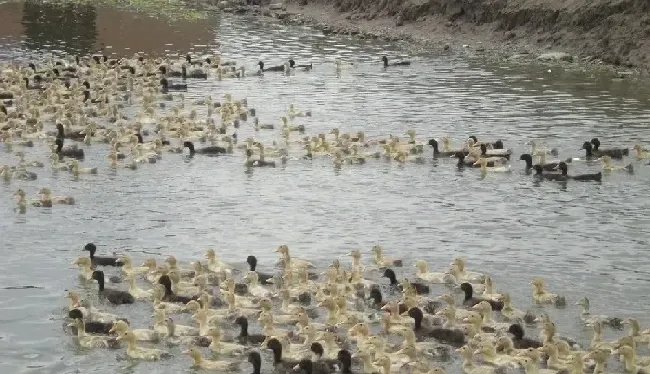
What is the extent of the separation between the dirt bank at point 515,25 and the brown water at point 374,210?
4.85 meters

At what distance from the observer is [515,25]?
4959 centimetres

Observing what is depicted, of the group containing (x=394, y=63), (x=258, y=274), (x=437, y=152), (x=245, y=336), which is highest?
(x=394, y=63)

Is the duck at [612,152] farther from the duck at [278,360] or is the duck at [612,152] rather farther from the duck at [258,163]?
the duck at [278,360]

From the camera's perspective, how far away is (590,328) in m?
17.6

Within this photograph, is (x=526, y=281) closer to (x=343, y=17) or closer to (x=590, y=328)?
(x=590, y=328)

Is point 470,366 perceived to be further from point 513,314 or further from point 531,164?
point 531,164

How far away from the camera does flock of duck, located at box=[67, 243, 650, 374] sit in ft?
53.2

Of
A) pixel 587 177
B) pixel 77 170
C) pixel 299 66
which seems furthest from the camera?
pixel 299 66

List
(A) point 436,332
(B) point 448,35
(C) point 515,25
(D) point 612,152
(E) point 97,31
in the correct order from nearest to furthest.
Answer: (A) point 436,332 < (D) point 612,152 < (C) point 515,25 < (B) point 448,35 < (E) point 97,31

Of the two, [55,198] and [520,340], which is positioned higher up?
[55,198]

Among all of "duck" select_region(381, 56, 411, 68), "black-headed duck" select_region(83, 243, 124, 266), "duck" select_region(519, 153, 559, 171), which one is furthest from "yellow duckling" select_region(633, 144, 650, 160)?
"duck" select_region(381, 56, 411, 68)

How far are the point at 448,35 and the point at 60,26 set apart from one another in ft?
66.5

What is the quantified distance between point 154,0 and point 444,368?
63.2m

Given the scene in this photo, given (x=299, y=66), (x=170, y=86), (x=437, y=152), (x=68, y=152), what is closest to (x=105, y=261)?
(x=68, y=152)
